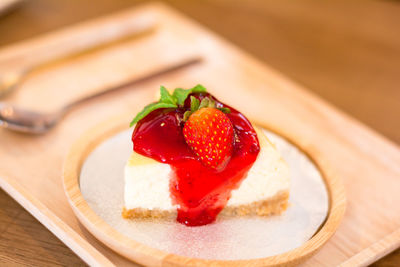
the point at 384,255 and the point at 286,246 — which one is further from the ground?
the point at 286,246

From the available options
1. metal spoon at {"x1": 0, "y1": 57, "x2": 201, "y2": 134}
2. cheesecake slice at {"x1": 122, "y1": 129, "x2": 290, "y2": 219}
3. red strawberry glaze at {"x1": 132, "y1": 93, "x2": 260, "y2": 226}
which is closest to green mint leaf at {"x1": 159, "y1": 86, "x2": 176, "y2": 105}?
red strawberry glaze at {"x1": 132, "y1": 93, "x2": 260, "y2": 226}

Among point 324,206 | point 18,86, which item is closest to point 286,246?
point 324,206

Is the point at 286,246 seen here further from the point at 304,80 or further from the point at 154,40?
the point at 154,40

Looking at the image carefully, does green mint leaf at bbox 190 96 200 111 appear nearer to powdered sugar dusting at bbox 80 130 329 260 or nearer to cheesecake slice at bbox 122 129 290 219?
cheesecake slice at bbox 122 129 290 219

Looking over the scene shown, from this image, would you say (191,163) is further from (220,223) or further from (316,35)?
(316,35)

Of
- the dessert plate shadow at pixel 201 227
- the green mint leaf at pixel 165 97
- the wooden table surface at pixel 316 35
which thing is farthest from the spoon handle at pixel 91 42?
the green mint leaf at pixel 165 97

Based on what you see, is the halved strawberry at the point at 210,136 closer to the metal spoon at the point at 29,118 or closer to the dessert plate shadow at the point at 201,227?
the dessert plate shadow at the point at 201,227
